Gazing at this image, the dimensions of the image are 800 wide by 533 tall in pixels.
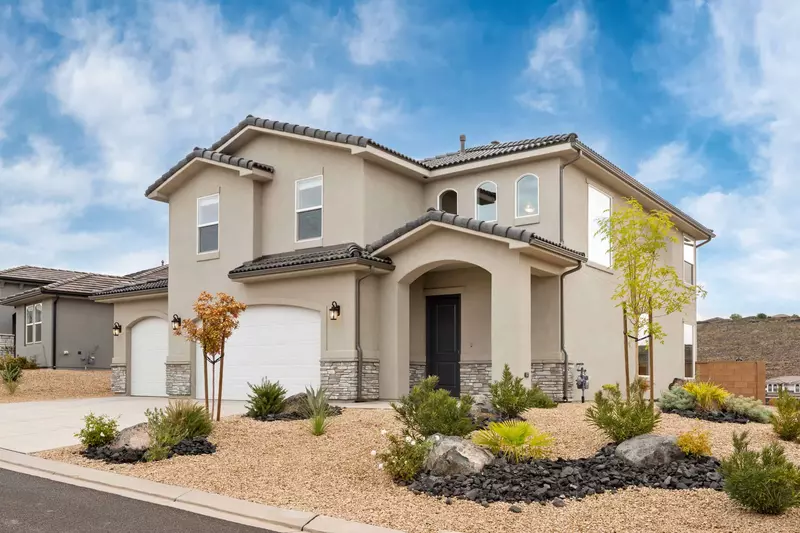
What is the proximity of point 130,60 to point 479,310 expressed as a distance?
9848mm

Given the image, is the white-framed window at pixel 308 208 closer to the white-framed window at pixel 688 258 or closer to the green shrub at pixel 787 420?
the green shrub at pixel 787 420

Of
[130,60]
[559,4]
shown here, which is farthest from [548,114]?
[130,60]

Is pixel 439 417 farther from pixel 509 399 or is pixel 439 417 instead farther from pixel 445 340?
pixel 445 340

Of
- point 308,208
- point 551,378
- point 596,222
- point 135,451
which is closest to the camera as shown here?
point 135,451

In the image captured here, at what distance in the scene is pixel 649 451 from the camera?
8703mm

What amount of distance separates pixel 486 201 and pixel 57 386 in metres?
14.1

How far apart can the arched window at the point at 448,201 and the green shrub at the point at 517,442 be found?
10643mm

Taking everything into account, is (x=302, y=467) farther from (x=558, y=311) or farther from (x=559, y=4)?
(x=559, y=4)

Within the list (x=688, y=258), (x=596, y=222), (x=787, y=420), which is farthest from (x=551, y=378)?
(x=688, y=258)

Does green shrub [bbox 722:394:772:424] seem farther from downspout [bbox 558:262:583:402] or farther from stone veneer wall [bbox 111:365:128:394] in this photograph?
stone veneer wall [bbox 111:365:128:394]

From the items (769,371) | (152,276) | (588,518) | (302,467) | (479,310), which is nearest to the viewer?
(588,518)

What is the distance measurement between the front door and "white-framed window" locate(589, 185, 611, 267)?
12.4ft

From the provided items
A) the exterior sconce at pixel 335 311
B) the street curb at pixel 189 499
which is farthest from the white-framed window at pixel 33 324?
the street curb at pixel 189 499

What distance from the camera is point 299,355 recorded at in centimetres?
1781
